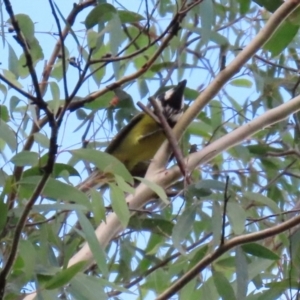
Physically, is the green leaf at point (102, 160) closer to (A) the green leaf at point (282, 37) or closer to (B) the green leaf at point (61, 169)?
(B) the green leaf at point (61, 169)

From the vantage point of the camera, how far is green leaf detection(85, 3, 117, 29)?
931 millimetres

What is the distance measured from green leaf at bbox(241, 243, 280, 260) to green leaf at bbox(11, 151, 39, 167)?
0.31 meters

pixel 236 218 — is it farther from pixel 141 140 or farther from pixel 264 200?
pixel 141 140

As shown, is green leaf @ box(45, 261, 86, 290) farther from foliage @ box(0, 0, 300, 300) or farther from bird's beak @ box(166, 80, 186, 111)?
bird's beak @ box(166, 80, 186, 111)

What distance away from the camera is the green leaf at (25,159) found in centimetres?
86

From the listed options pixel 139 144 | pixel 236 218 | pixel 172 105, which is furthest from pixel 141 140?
pixel 236 218

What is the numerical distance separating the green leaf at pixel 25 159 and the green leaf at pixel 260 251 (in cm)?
31

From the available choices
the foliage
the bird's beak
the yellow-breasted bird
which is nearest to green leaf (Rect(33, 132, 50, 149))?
the foliage

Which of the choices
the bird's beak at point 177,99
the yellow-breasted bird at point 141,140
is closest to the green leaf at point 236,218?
the bird's beak at point 177,99

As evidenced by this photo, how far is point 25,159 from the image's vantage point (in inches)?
33.8

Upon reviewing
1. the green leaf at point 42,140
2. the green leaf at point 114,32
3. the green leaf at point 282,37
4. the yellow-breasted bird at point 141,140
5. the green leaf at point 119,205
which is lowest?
the green leaf at point 119,205

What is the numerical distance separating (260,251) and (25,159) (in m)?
0.34

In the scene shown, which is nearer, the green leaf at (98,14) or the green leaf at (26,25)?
the green leaf at (98,14)

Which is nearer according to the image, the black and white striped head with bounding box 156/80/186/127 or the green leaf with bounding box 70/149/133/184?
the green leaf with bounding box 70/149/133/184
